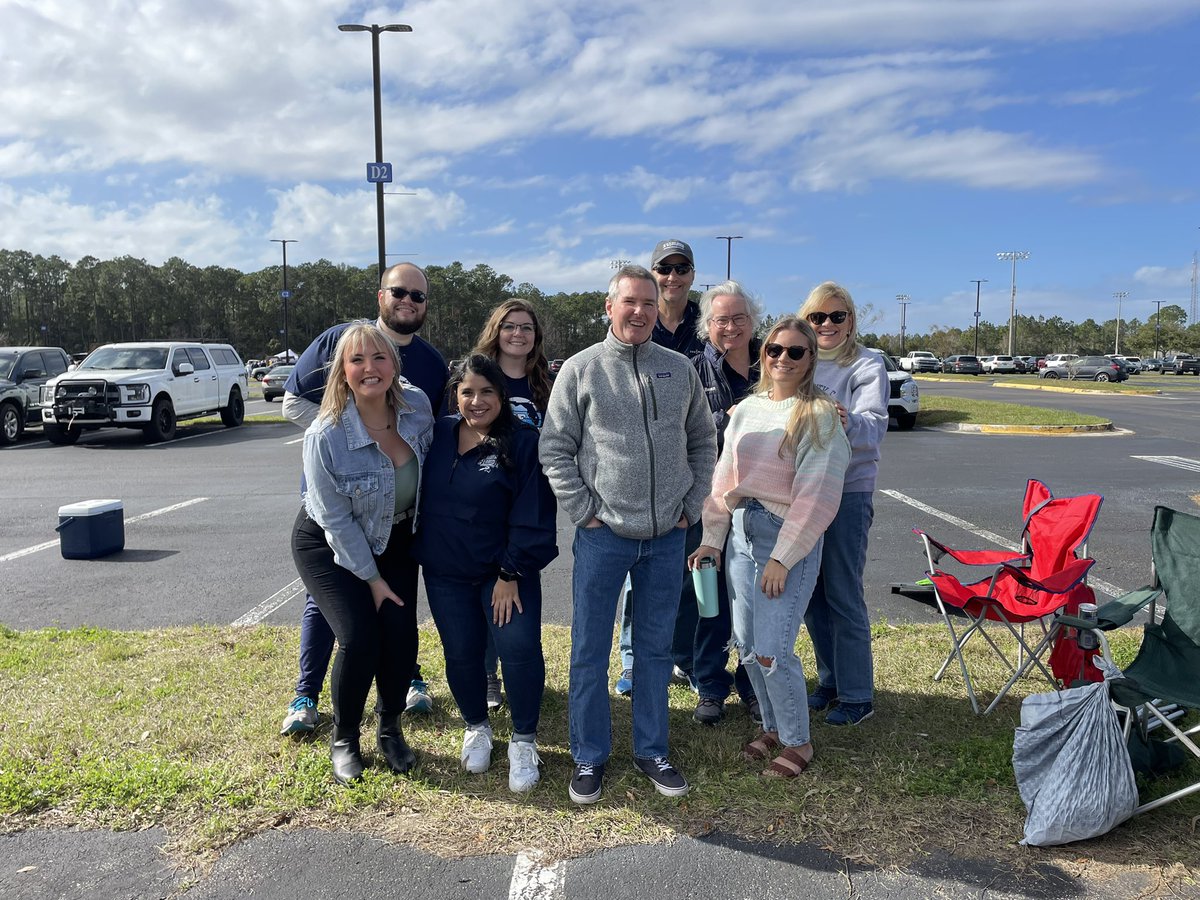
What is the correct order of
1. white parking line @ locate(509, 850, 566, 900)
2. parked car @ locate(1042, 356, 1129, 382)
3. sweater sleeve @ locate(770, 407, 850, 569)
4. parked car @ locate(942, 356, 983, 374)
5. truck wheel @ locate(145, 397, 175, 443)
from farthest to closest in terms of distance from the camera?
parked car @ locate(942, 356, 983, 374), parked car @ locate(1042, 356, 1129, 382), truck wheel @ locate(145, 397, 175, 443), sweater sleeve @ locate(770, 407, 850, 569), white parking line @ locate(509, 850, 566, 900)

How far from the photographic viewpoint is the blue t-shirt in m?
3.63

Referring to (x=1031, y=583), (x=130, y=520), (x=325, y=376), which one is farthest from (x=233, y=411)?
(x=1031, y=583)

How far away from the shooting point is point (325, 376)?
11.9 feet

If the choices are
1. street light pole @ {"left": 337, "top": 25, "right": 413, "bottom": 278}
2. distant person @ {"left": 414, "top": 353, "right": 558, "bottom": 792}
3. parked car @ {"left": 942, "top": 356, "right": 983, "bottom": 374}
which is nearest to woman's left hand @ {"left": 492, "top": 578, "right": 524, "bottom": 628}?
distant person @ {"left": 414, "top": 353, "right": 558, "bottom": 792}

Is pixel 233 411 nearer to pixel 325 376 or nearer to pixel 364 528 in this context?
pixel 325 376

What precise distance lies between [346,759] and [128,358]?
16815 mm

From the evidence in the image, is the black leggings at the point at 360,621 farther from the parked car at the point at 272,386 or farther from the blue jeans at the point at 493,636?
the parked car at the point at 272,386

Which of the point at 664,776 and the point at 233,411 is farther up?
the point at 233,411

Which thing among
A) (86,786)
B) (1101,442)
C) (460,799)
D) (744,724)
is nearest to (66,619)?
(86,786)

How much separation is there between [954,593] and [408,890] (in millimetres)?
2666

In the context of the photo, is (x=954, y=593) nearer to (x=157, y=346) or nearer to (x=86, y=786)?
(x=86, y=786)

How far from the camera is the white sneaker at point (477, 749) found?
10.9ft

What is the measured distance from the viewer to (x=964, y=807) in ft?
10.0

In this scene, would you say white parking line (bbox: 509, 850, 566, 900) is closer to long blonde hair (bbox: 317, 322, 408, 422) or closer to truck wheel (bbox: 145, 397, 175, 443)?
long blonde hair (bbox: 317, 322, 408, 422)
